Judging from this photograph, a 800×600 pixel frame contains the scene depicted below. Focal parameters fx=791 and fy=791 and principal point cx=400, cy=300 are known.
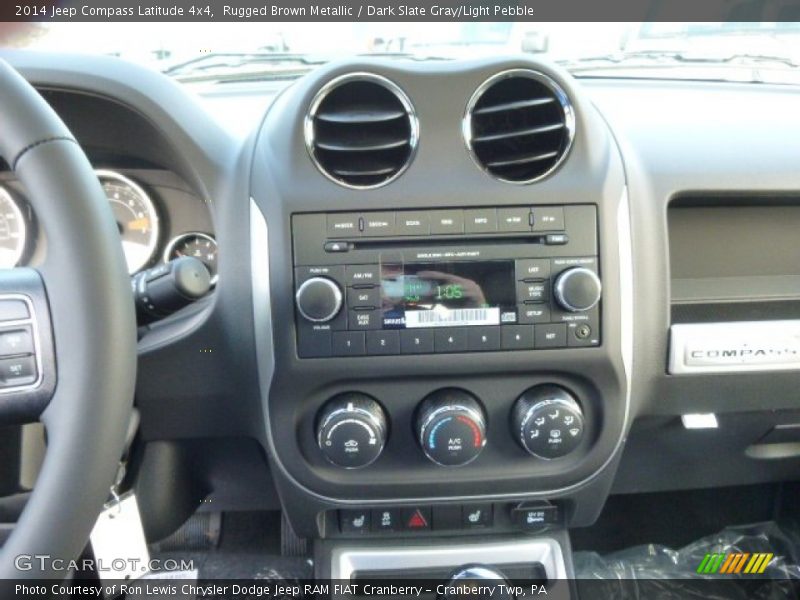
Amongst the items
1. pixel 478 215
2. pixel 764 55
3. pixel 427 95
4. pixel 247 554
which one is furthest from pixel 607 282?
pixel 247 554

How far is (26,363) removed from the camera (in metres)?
0.85

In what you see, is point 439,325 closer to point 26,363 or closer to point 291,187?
point 291,187

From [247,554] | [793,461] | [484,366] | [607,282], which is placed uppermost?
[607,282]

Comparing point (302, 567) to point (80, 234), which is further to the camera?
point (302, 567)

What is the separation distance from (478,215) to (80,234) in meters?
0.51

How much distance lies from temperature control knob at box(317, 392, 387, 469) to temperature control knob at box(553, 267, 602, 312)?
0.32m

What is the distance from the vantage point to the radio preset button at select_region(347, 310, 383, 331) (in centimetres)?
109

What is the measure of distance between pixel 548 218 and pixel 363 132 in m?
0.28

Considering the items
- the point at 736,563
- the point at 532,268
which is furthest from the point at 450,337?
the point at 736,563

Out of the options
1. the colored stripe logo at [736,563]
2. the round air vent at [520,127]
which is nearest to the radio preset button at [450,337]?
the round air vent at [520,127]

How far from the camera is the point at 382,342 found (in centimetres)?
110

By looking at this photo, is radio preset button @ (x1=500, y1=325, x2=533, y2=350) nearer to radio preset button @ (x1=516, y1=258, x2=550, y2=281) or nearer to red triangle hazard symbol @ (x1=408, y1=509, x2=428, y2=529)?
radio preset button @ (x1=516, y1=258, x2=550, y2=281)

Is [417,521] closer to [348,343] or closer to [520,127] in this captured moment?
[348,343]

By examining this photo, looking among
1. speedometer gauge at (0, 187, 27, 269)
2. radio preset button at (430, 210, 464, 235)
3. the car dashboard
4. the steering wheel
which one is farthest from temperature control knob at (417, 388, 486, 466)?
speedometer gauge at (0, 187, 27, 269)
